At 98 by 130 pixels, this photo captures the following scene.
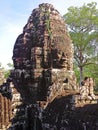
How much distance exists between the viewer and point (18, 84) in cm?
1627

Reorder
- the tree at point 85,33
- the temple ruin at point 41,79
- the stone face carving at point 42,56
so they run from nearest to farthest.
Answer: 1. the temple ruin at point 41,79
2. the stone face carving at point 42,56
3. the tree at point 85,33

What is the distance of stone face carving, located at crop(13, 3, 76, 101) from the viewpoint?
Result: 623 inches

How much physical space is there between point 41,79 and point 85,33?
1299 cm

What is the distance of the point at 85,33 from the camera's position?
27.9 m

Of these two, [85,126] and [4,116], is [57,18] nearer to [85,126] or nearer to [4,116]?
Answer: [4,116]

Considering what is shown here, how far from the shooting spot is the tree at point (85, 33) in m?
27.6

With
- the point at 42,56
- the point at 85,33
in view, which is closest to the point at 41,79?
the point at 42,56

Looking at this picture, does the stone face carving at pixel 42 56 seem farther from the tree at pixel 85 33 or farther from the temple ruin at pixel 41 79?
the tree at pixel 85 33

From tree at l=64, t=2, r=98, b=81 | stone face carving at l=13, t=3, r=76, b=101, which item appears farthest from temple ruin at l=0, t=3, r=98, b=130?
tree at l=64, t=2, r=98, b=81

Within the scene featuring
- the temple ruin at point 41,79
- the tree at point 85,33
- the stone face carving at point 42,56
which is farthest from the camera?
the tree at point 85,33

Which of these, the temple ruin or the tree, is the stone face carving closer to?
the temple ruin

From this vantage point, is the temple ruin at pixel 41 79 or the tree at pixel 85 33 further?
the tree at pixel 85 33

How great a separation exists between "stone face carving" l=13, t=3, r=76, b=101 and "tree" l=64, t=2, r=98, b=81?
1069 centimetres

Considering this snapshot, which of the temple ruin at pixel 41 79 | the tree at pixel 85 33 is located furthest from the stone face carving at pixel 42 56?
the tree at pixel 85 33
